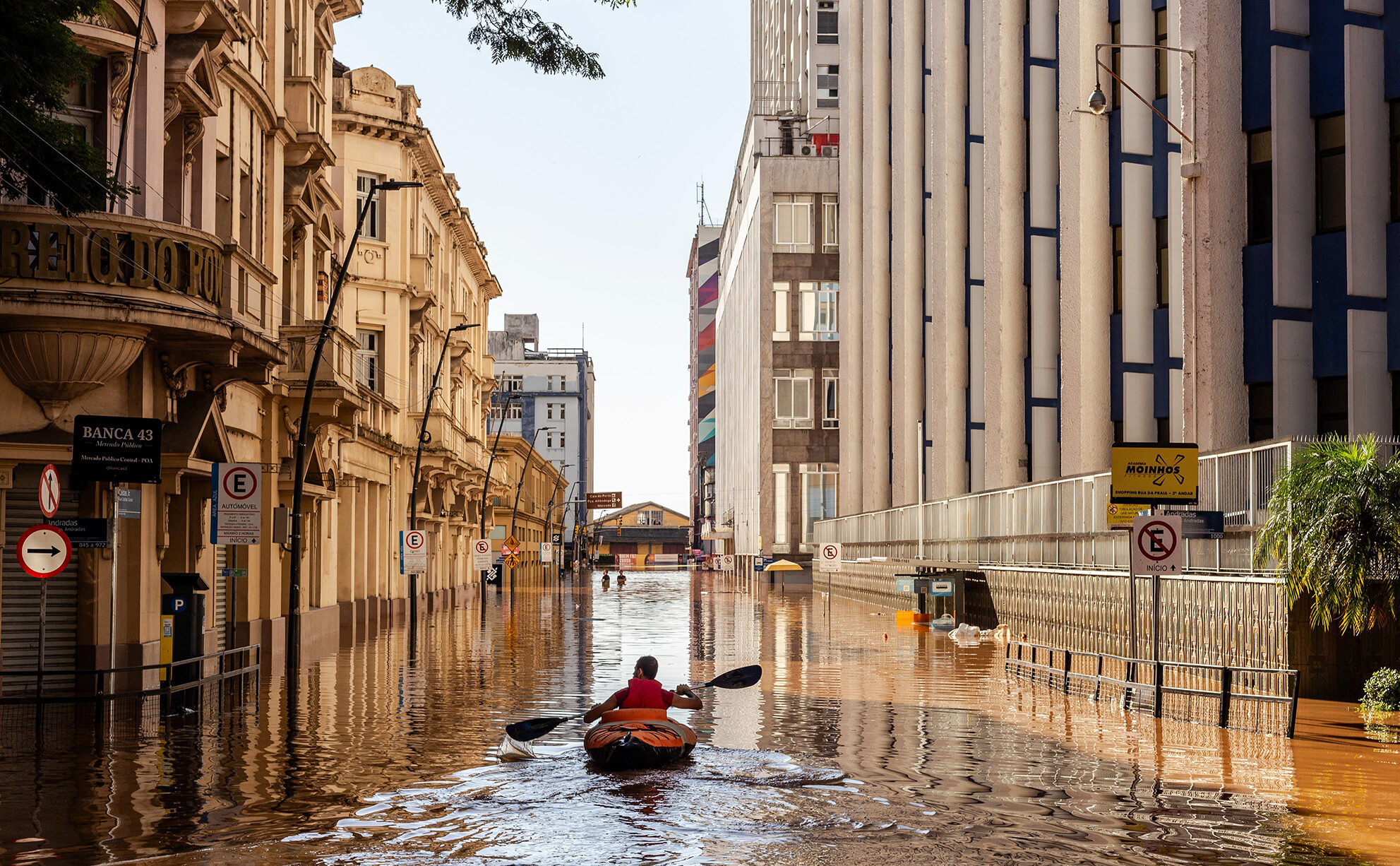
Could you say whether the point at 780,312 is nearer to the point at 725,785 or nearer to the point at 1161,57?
the point at 1161,57

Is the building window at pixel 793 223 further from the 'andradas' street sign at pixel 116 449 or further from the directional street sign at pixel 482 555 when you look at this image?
the 'andradas' street sign at pixel 116 449

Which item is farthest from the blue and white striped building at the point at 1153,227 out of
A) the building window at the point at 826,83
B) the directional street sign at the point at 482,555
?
the building window at the point at 826,83

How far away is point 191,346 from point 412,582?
831 inches

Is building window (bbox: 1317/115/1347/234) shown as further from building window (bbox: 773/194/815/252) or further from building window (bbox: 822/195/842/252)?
building window (bbox: 822/195/842/252)

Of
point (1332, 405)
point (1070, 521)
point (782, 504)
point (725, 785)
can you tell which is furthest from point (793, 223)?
point (725, 785)

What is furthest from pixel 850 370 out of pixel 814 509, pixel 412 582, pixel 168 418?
pixel 168 418

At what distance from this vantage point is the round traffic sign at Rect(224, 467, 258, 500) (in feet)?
77.0

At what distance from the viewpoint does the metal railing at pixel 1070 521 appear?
85.0 ft

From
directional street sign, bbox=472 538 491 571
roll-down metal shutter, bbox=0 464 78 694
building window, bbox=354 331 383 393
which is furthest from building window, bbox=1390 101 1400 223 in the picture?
directional street sign, bbox=472 538 491 571

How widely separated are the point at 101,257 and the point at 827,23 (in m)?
107

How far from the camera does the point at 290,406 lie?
34.8m

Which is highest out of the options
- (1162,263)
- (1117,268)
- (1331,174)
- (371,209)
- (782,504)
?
(371,209)

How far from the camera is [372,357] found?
5472cm

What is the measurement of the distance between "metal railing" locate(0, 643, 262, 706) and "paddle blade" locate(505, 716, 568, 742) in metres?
5.07
